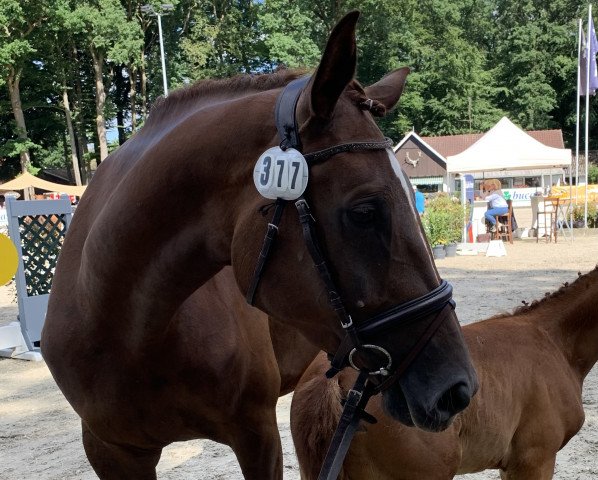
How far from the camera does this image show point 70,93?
37125 mm

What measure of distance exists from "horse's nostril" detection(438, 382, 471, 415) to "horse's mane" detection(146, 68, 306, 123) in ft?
3.12

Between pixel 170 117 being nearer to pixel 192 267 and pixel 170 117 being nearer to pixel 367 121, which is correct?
pixel 192 267

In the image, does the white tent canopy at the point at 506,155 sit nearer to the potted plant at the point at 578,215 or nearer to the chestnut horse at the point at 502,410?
the potted plant at the point at 578,215

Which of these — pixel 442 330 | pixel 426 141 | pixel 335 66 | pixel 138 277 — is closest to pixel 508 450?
pixel 442 330

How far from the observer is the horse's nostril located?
133cm

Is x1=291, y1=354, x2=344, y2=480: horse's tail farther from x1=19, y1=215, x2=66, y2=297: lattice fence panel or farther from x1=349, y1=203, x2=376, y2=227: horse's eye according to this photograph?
x1=19, y1=215, x2=66, y2=297: lattice fence panel

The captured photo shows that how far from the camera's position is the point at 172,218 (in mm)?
1671

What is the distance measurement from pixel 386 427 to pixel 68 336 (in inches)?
49.8

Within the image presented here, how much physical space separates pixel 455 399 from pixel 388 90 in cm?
92

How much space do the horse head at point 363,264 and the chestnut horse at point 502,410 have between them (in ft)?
3.53

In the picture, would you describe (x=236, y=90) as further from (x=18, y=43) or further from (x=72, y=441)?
(x=18, y=43)

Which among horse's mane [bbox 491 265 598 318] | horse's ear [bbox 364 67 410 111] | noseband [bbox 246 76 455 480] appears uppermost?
horse's ear [bbox 364 67 410 111]

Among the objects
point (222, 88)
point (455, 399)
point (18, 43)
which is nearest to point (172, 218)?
point (222, 88)

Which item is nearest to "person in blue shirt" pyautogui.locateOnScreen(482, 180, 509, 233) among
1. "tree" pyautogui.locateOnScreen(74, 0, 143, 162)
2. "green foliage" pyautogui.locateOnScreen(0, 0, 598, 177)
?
"green foliage" pyautogui.locateOnScreen(0, 0, 598, 177)
